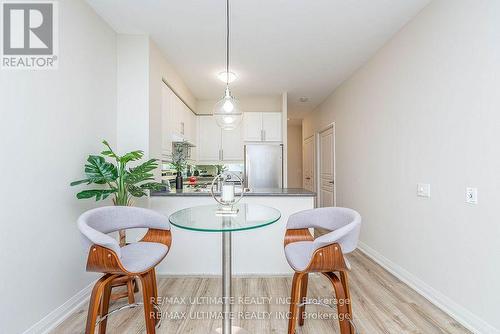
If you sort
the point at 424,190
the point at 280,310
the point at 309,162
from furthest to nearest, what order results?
the point at 309,162 < the point at 424,190 < the point at 280,310

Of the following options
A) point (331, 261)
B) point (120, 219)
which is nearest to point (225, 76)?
point (120, 219)

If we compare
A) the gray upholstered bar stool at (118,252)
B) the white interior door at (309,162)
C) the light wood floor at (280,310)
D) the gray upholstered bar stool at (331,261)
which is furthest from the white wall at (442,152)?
the white interior door at (309,162)

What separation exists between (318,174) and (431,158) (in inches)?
138

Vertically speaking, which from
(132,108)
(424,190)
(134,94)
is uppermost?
(134,94)

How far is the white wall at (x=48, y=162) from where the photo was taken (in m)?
1.57

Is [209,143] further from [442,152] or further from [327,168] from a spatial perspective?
[442,152]

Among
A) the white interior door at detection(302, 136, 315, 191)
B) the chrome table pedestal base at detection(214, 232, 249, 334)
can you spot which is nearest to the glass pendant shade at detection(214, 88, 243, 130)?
the chrome table pedestal base at detection(214, 232, 249, 334)

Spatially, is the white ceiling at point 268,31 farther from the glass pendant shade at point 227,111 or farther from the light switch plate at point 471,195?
the light switch plate at point 471,195

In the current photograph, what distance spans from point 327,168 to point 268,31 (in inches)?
125

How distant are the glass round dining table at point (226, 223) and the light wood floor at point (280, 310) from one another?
0.29 metres

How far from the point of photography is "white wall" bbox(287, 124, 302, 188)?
26.7 feet

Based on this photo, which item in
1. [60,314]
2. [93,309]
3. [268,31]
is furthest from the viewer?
[268,31]

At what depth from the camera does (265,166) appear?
4.88 metres

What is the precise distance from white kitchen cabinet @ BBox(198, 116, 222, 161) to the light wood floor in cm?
281
